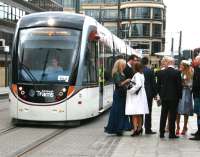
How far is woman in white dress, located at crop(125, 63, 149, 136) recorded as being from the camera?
1358 centimetres

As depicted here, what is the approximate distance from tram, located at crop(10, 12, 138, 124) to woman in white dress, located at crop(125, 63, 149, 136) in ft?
8.08

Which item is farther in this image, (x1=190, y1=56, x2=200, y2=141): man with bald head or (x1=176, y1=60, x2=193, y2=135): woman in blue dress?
(x1=176, y1=60, x2=193, y2=135): woman in blue dress

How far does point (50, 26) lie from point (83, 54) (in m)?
1.24

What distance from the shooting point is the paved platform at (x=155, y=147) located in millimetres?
11070

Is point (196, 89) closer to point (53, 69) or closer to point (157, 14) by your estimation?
point (53, 69)

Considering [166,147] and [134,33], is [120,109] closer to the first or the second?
[166,147]

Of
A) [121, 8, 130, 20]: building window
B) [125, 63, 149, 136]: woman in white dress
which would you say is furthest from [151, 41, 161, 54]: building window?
[125, 63, 149, 136]: woman in white dress

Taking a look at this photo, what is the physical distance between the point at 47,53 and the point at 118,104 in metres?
3.11

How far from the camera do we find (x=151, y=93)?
1423 cm

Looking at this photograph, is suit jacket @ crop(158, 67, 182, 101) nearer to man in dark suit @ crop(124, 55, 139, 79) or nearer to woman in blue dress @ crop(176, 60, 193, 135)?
woman in blue dress @ crop(176, 60, 193, 135)

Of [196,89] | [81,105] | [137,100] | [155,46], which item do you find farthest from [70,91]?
[155,46]

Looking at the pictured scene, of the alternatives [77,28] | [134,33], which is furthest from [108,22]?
[77,28]

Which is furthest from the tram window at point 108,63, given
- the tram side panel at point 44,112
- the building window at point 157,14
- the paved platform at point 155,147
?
the building window at point 157,14

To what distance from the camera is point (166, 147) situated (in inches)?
473
